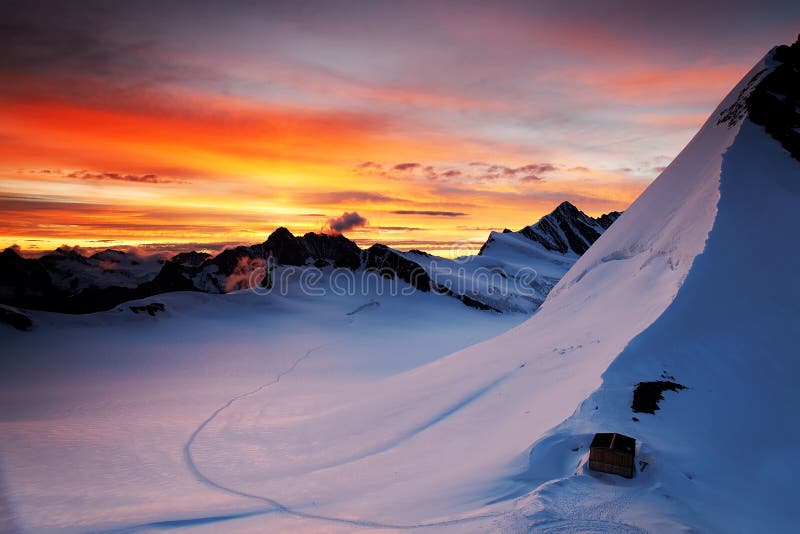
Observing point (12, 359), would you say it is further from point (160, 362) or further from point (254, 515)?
point (254, 515)

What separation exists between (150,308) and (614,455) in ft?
215

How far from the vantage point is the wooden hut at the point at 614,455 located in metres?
9.75

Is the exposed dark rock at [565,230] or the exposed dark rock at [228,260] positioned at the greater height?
the exposed dark rock at [565,230]

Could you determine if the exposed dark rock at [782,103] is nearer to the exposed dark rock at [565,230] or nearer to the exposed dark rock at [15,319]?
the exposed dark rock at [15,319]

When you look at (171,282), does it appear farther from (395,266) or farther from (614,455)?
(614,455)

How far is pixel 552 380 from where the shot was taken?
55.1 feet

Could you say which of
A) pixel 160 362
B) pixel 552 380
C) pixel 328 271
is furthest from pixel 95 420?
pixel 328 271

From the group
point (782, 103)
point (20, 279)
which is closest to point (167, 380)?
point (782, 103)

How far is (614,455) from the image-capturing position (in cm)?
980

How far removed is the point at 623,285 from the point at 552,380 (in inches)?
332

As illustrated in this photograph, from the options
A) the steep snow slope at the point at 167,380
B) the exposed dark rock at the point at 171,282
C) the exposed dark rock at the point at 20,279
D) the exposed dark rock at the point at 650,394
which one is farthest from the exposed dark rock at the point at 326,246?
the exposed dark rock at the point at 650,394

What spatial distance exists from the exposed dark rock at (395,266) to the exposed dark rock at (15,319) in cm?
5974

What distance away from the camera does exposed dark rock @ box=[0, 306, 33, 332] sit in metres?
49.5

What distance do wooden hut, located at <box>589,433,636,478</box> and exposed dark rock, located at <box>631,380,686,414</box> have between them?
2.08 metres
